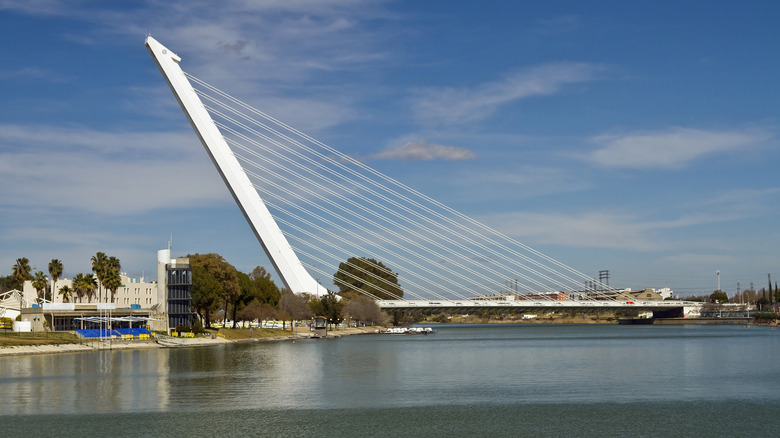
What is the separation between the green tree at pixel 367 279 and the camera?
534 ft

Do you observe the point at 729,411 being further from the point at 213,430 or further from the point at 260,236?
the point at 260,236

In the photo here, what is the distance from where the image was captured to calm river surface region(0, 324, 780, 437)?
27.6 meters

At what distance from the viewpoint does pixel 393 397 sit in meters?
35.3

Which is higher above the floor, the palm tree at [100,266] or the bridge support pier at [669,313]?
the palm tree at [100,266]

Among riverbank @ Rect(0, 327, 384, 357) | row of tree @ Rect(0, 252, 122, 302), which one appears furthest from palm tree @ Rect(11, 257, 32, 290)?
riverbank @ Rect(0, 327, 384, 357)

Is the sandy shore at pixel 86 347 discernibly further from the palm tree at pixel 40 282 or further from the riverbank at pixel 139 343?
the palm tree at pixel 40 282

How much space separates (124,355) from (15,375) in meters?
19.2

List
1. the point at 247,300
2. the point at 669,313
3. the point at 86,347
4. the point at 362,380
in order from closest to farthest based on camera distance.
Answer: the point at 362,380, the point at 86,347, the point at 247,300, the point at 669,313

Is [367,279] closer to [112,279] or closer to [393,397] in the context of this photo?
[112,279]

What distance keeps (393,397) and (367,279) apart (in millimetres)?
137331

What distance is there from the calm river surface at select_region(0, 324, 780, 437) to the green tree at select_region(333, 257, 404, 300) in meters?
104

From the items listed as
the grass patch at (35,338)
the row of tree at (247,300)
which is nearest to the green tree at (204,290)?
the row of tree at (247,300)

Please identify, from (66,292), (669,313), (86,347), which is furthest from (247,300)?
(669,313)

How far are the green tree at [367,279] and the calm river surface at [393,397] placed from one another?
104m
